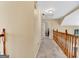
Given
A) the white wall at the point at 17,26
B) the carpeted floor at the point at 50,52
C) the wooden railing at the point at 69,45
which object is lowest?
the carpeted floor at the point at 50,52

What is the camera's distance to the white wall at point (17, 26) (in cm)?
343

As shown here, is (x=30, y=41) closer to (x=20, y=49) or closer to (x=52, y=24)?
(x=20, y=49)

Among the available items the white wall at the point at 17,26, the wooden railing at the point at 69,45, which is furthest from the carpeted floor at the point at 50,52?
the white wall at the point at 17,26

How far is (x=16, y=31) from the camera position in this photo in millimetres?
3523

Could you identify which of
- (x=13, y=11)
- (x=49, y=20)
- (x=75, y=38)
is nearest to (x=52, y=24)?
(x=49, y=20)

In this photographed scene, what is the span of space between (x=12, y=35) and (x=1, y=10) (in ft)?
2.19

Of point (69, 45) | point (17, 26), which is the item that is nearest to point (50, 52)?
point (69, 45)

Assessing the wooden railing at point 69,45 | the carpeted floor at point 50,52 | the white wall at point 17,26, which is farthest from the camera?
the carpeted floor at point 50,52

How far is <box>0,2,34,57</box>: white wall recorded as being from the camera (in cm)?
343

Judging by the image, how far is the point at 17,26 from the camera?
139 inches

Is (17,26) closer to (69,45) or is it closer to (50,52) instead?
(69,45)

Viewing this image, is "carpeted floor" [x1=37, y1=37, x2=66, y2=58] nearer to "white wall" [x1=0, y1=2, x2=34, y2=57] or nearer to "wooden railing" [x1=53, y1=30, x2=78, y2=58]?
"wooden railing" [x1=53, y1=30, x2=78, y2=58]

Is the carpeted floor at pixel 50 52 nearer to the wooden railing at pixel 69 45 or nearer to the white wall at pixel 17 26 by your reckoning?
the wooden railing at pixel 69 45

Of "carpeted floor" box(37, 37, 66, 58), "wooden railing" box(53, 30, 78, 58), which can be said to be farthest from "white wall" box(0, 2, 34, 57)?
"carpeted floor" box(37, 37, 66, 58)
